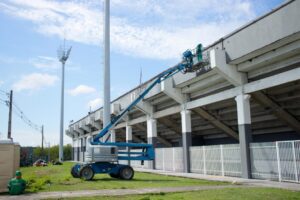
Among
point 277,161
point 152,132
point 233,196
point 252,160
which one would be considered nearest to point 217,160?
point 252,160

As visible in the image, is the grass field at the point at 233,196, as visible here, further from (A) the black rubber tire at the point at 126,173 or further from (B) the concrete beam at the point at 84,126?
(B) the concrete beam at the point at 84,126

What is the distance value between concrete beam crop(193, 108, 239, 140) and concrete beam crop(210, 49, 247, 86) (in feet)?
22.7

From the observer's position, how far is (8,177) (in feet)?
52.9

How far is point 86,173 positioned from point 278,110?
1411cm

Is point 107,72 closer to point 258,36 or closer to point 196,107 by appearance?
point 196,107

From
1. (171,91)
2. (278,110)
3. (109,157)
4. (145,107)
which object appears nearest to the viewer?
(109,157)

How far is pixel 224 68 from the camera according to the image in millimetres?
20875

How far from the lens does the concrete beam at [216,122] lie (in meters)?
28.0

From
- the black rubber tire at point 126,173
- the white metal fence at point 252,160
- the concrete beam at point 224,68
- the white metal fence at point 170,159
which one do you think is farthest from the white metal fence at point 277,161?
the white metal fence at point 170,159

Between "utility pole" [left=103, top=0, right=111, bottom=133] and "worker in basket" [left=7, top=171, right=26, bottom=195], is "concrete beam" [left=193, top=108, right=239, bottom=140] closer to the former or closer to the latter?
"utility pole" [left=103, top=0, right=111, bottom=133]

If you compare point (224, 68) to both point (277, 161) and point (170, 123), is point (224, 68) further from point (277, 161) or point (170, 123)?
point (170, 123)

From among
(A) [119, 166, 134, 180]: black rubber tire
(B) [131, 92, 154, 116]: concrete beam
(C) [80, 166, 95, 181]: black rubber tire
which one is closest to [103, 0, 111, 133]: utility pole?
(B) [131, 92, 154, 116]: concrete beam

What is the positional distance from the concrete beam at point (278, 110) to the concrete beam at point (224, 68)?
61.4 inches

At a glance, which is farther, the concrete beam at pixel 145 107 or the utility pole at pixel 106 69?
the concrete beam at pixel 145 107
